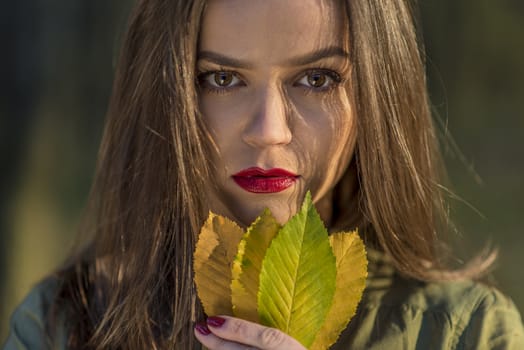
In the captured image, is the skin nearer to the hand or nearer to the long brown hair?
the long brown hair

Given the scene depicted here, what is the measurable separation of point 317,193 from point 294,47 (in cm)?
27

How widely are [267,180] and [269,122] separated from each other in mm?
105

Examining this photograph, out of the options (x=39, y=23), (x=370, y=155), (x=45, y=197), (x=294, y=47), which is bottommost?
(x=45, y=197)

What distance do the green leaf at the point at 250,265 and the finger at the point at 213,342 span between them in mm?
43

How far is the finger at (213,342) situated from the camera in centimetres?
128

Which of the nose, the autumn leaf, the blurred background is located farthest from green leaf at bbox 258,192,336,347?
the blurred background

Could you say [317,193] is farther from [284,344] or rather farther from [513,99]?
[513,99]

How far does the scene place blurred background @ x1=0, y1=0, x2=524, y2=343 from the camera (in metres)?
2.55

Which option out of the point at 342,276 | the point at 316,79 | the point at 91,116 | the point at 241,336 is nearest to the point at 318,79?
the point at 316,79

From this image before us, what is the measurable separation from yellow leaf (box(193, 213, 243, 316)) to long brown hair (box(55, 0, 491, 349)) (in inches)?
6.7

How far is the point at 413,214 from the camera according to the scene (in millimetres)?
1611

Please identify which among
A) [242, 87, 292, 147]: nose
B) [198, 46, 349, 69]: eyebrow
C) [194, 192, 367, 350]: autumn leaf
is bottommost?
[194, 192, 367, 350]: autumn leaf

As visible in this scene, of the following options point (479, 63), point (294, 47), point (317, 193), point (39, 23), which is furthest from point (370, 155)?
point (39, 23)

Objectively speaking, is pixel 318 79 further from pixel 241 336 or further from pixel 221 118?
pixel 241 336
